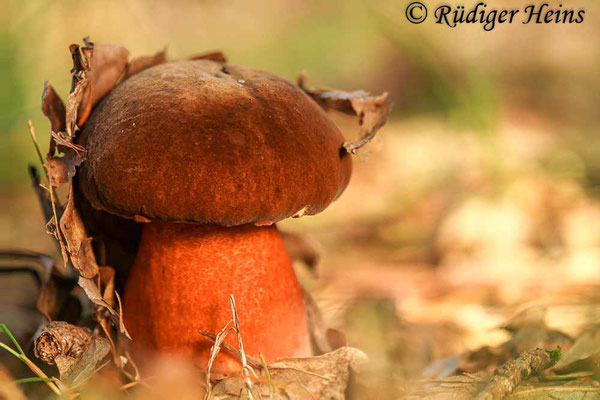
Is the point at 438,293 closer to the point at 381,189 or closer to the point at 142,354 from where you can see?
the point at 142,354

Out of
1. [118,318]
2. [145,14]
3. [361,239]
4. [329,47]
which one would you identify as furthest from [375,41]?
[118,318]

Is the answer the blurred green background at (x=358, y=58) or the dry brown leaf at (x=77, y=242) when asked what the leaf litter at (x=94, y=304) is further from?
the blurred green background at (x=358, y=58)

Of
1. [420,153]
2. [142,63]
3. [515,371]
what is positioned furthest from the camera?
[420,153]

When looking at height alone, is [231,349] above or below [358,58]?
below

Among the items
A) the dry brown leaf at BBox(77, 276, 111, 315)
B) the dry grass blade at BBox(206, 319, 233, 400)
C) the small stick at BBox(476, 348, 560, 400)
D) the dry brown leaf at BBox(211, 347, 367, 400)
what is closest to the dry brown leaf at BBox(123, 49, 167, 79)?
the dry brown leaf at BBox(77, 276, 111, 315)

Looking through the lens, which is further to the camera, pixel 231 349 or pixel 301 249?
pixel 301 249

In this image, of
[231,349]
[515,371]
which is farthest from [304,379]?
[515,371]

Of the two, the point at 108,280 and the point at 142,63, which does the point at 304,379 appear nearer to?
the point at 108,280
